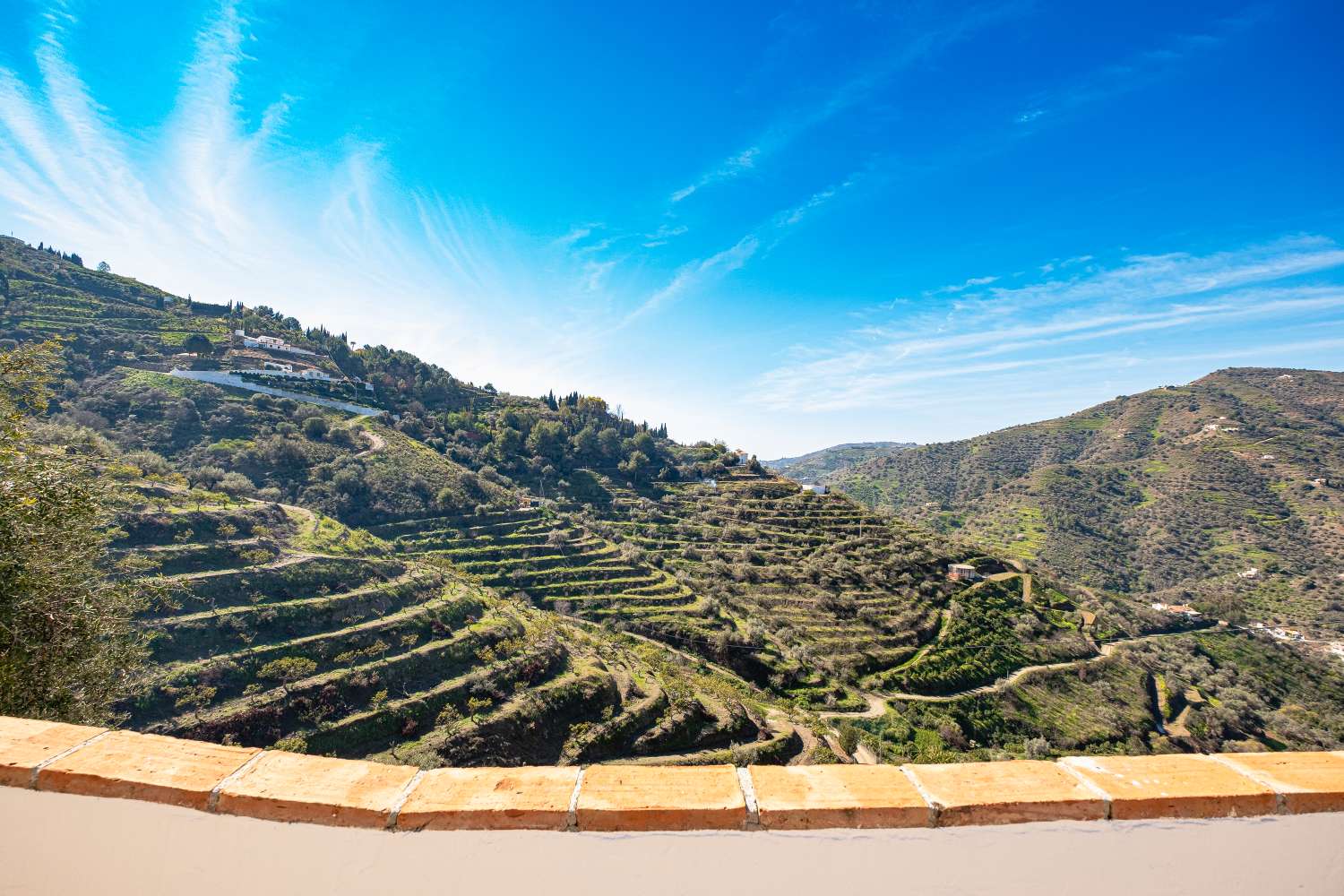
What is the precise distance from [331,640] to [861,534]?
146 feet

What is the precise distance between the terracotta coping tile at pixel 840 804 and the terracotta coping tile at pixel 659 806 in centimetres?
14

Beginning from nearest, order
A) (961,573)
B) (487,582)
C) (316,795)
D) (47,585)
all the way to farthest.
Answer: (316,795), (47,585), (487,582), (961,573)

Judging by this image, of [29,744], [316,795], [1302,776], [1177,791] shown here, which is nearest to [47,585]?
[29,744]

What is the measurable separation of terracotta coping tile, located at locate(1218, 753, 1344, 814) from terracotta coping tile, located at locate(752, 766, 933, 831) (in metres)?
1.37

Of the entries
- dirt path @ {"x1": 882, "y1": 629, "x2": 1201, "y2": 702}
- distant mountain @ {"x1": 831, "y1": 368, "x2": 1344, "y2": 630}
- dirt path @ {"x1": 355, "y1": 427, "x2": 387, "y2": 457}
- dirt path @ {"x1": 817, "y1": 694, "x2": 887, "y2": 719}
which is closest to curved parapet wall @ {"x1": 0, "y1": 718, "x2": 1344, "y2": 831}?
dirt path @ {"x1": 817, "y1": 694, "x2": 887, "y2": 719}

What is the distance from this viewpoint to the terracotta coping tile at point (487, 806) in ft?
6.93

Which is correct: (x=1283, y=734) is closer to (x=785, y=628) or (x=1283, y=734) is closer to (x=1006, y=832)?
(x=785, y=628)

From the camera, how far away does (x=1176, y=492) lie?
92.0 meters

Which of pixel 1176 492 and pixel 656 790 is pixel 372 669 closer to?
pixel 656 790

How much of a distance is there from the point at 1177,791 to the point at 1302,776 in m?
0.83

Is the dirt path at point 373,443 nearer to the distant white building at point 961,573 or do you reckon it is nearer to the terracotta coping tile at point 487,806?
the terracotta coping tile at point 487,806

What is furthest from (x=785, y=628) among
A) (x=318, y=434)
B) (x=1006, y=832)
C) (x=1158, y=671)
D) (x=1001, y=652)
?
(x=318, y=434)

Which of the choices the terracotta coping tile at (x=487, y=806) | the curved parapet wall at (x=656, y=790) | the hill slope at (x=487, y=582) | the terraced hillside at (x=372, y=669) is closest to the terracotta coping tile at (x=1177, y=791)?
the curved parapet wall at (x=656, y=790)

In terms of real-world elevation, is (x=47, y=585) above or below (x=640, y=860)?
above
